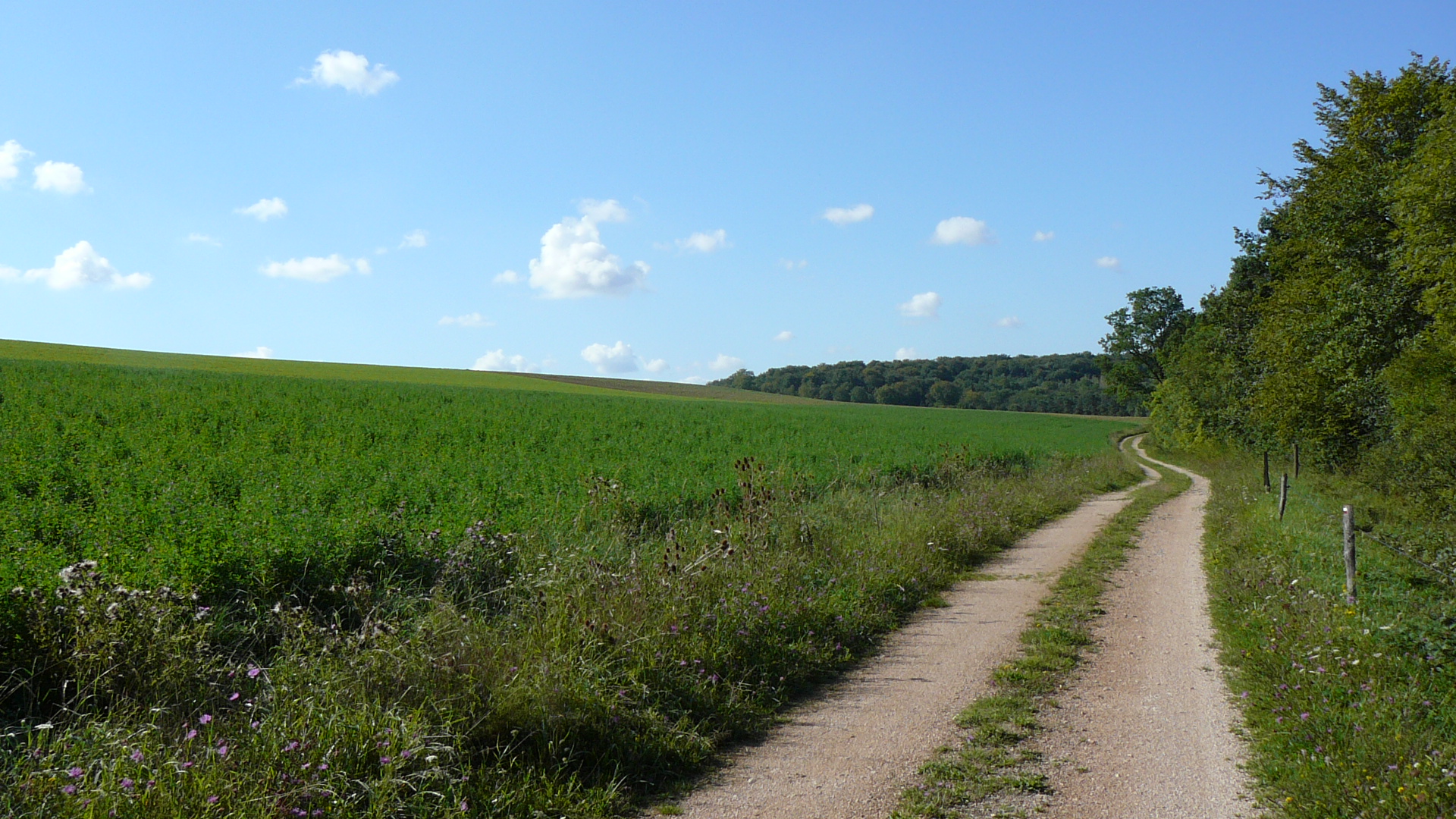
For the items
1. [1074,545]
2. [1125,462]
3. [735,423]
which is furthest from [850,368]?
[1074,545]

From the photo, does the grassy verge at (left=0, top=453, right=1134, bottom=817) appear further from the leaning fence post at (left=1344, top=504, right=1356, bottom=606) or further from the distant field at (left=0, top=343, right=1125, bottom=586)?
the leaning fence post at (left=1344, top=504, right=1356, bottom=606)

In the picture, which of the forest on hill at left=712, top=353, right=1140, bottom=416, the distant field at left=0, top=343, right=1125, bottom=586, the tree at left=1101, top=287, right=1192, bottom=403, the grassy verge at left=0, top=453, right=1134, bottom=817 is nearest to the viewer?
the grassy verge at left=0, top=453, right=1134, bottom=817

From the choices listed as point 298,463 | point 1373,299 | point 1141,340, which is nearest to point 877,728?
point 298,463

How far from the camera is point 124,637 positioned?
5000 millimetres

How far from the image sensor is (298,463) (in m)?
12.2

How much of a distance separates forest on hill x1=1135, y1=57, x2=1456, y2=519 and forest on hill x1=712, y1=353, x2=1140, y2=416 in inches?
2946

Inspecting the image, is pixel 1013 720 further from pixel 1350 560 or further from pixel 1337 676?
pixel 1350 560

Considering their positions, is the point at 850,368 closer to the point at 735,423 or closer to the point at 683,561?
the point at 735,423

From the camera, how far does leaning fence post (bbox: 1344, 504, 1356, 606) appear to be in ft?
29.3

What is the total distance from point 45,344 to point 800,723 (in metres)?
69.0

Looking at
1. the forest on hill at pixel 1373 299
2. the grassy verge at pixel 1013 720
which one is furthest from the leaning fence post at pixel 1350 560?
the forest on hill at pixel 1373 299

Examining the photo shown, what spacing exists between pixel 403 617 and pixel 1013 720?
4.92 metres

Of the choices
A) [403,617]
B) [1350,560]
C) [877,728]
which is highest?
[1350,560]

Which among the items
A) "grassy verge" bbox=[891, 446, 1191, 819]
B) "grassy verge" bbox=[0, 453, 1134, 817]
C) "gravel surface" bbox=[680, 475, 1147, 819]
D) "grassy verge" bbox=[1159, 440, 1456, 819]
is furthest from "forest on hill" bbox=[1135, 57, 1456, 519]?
"grassy verge" bbox=[0, 453, 1134, 817]
